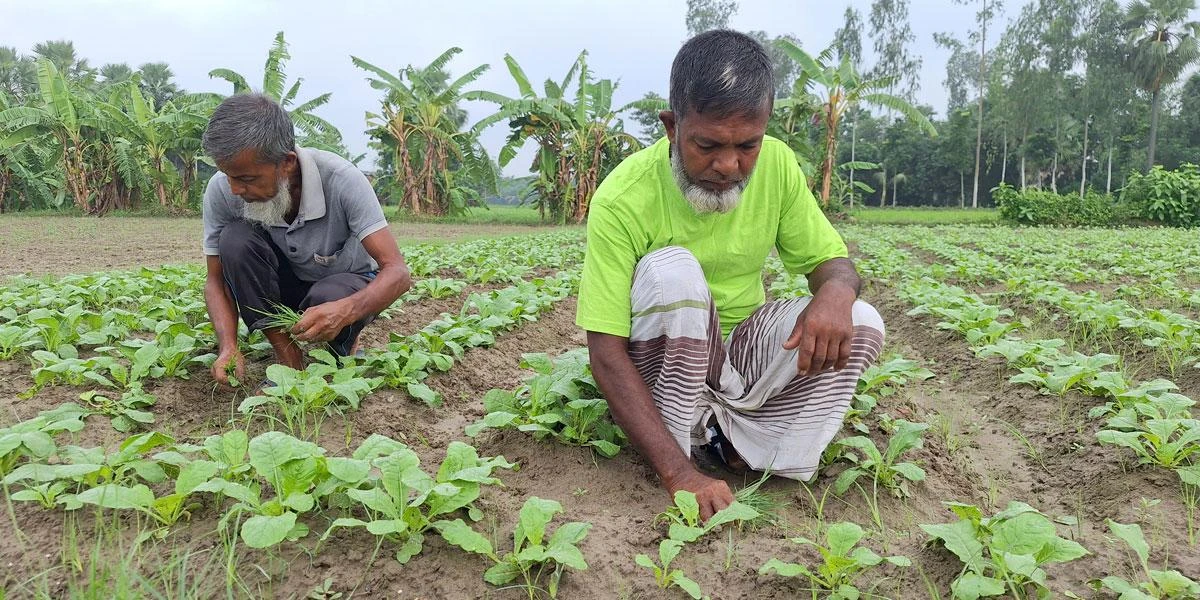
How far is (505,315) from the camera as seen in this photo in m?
4.25

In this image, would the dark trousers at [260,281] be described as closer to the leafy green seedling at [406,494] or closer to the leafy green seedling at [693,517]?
the leafy green seedling at [406,494]

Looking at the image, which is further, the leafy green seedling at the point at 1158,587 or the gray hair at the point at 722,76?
the gray hair at the point at 722,76

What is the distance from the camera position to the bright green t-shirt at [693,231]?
2107 millimetres

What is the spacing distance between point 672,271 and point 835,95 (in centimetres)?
1791

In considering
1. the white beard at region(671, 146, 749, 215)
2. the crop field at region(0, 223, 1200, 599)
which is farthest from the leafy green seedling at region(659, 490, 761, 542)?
the white beard at region(671, 146, 749, 215)

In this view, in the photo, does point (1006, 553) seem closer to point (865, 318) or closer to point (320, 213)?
point (865, 318)

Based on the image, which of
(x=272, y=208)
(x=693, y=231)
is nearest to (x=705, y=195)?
(x=693, y=231)

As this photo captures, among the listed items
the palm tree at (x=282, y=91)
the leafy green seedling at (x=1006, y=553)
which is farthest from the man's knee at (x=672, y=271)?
the palm tree at (x=282, y=91)

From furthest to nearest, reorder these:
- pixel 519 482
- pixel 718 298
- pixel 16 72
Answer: pixel 16 72
pixel 718 298
pixel 519 482

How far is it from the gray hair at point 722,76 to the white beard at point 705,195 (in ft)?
0.58

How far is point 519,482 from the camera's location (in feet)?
7.66

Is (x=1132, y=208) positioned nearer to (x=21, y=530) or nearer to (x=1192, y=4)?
(x=1192, y=4)

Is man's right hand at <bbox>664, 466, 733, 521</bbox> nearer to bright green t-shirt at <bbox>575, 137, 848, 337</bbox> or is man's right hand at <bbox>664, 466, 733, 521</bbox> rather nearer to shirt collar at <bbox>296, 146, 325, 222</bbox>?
bright green t-shirt at <bbox>575, 137, 848, 337</bbox>

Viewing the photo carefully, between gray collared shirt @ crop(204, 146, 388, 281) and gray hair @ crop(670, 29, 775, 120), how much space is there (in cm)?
153
